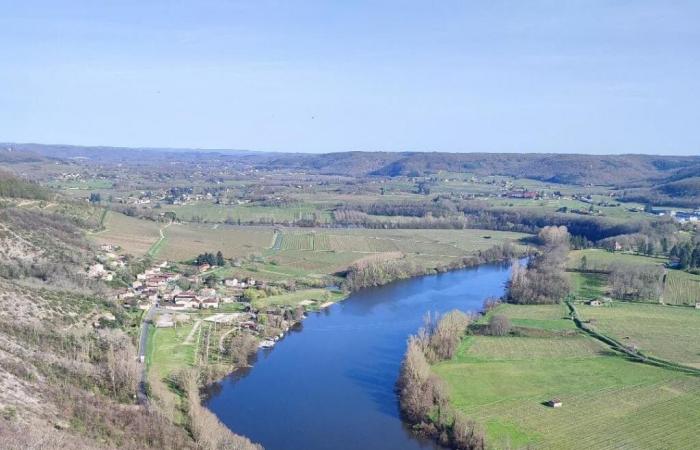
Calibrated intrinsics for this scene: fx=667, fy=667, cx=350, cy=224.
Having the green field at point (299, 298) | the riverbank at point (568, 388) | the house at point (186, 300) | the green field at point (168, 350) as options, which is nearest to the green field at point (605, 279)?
the riverbank at point (568, 388)

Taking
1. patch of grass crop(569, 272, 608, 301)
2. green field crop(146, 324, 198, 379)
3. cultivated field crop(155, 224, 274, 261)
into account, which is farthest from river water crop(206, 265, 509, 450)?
cultivated field crop(155, 224, 274, 261)

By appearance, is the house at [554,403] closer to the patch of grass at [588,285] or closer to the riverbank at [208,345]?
the riverbank at [208,345]

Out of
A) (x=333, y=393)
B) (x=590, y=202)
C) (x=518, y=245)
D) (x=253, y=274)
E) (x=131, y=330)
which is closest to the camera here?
(x=333, y=393)

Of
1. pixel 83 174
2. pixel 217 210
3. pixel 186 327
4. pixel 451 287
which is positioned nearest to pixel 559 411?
pixel 186 327

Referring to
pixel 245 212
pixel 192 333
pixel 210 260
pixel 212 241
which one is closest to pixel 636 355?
pixel 192 333

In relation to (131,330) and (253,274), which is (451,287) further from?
(131,330)

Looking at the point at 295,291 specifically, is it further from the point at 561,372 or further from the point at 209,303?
the point at 561,372

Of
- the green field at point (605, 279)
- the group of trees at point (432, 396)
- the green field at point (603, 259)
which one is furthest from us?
the green field at point (603, 259)
